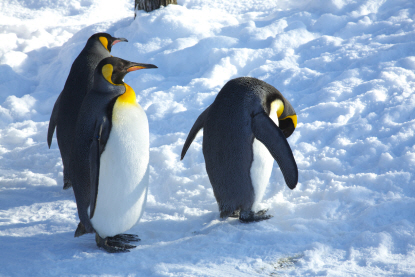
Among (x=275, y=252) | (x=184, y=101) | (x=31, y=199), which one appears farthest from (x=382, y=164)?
(x=31, y=199)

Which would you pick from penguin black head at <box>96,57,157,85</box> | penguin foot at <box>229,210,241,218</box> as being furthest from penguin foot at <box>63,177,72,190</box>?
penguin foot at <box>229,210,241,218</box>

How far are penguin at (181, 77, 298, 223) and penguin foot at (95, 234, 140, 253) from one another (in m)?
0.67

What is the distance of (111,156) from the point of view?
210 cm

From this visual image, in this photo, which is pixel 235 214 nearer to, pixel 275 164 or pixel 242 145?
pixel 242 145

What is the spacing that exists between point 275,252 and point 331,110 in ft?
5.81

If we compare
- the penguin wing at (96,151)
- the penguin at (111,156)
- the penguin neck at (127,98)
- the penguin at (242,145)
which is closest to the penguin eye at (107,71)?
the penguin at (111,156)

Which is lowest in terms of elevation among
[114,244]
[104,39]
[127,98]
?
[114,244]

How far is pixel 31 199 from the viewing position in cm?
287

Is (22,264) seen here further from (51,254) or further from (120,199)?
(120,199)

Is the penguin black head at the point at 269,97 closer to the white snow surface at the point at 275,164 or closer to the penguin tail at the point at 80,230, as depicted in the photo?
the white snow surface at the point at 275,164

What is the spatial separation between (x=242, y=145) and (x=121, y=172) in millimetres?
772

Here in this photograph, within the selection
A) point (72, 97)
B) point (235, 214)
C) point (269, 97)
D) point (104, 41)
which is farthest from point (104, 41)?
point (235, 214)

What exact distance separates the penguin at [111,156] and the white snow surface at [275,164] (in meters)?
0.16

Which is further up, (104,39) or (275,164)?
(104,39)
